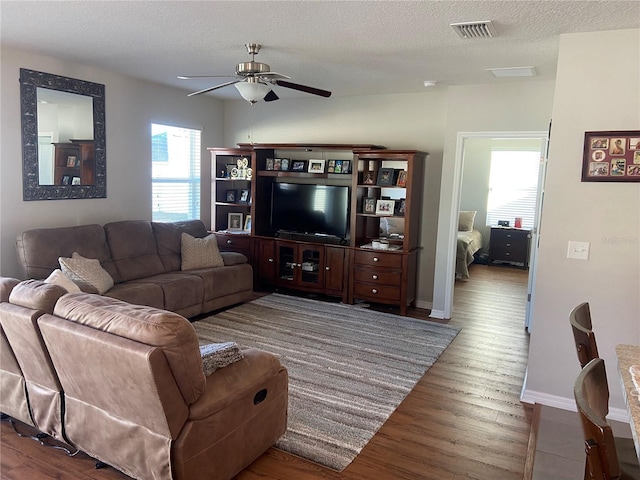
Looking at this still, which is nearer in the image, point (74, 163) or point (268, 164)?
point (74, 163)

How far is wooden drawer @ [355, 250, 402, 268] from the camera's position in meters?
5.50

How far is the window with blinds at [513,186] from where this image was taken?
8828 mm

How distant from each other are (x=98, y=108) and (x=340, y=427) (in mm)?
4150

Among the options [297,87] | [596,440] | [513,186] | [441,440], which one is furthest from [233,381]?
[513,186]

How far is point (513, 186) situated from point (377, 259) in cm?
460

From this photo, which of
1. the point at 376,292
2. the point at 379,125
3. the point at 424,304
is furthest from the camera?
the point at 379,125

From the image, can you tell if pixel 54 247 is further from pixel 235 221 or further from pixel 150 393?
pixel 150 393

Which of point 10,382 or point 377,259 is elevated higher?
point 377,259

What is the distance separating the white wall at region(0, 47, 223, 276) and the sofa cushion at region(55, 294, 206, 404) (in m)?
2.86

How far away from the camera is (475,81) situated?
4.99 meters

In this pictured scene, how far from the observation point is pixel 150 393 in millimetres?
2055

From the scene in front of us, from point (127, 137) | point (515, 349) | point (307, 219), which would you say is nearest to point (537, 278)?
point (515, 349)

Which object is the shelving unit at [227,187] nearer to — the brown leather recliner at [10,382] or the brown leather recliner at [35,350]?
the brown leather recliner at [10,382]

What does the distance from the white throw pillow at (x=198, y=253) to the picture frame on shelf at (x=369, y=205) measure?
180cm
